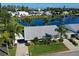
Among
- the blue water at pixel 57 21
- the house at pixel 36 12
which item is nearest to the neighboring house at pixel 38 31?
the blue water at pixel 57 21

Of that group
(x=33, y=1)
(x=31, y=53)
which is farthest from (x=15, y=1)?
(x=31, y=53)

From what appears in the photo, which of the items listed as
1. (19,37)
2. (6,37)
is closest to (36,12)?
(19,37)

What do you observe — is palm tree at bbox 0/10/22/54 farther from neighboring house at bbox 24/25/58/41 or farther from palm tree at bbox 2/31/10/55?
neighboring house at bbox 24/25/58/41

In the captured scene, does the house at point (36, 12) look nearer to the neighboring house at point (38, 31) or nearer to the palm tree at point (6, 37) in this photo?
the neighboring house at point (38, 31)

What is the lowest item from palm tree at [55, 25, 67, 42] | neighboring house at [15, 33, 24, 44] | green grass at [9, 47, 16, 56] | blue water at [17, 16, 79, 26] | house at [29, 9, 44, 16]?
green grass at [9, 47, 16, 56]

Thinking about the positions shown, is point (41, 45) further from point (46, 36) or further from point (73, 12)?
point (73, 12)

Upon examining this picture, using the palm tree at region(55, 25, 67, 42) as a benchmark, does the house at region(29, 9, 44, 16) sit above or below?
above

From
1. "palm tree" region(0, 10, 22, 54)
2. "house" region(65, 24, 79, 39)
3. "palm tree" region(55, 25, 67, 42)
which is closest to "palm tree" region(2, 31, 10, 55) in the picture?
"palm tree" region(0, 10, 22, 54)

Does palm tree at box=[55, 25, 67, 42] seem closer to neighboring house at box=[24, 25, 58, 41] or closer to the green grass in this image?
neighboring house at box=[24, 25, 58, 41]
